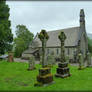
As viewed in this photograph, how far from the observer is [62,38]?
10750mm

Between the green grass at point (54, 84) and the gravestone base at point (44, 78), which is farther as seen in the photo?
the gravestone base at point (44, 78)

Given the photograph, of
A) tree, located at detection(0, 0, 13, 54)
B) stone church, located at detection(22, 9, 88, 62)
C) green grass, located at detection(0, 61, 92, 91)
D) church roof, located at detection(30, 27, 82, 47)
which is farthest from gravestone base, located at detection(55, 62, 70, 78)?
church roof, located at detection(30, 27, 82, 47)

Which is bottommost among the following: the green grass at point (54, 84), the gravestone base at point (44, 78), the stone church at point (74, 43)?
the green grass at point (54, 84)

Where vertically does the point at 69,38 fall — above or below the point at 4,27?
below

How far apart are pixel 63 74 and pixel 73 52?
17.0 meters

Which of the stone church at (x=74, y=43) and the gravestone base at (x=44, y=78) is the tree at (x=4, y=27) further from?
the gravestone base at (x=44, y=78)

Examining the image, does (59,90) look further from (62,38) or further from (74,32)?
(74,32)

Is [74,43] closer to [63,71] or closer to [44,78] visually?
[63,71]

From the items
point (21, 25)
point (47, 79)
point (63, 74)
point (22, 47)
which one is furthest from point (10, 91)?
point (21, 25)

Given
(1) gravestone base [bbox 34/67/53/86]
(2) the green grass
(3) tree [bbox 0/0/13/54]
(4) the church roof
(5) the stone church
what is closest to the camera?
(2) the green grass

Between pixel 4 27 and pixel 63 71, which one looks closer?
pixel 63 71

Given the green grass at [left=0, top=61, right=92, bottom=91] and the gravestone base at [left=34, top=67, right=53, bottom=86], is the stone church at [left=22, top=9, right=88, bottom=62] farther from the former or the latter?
the gravestone base at [left=34, top=67, right=53, bottom=86]

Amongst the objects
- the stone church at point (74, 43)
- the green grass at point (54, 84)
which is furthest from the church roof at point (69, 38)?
the green grass at point (54, 84)

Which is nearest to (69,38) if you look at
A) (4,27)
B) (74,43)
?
(74,43)
